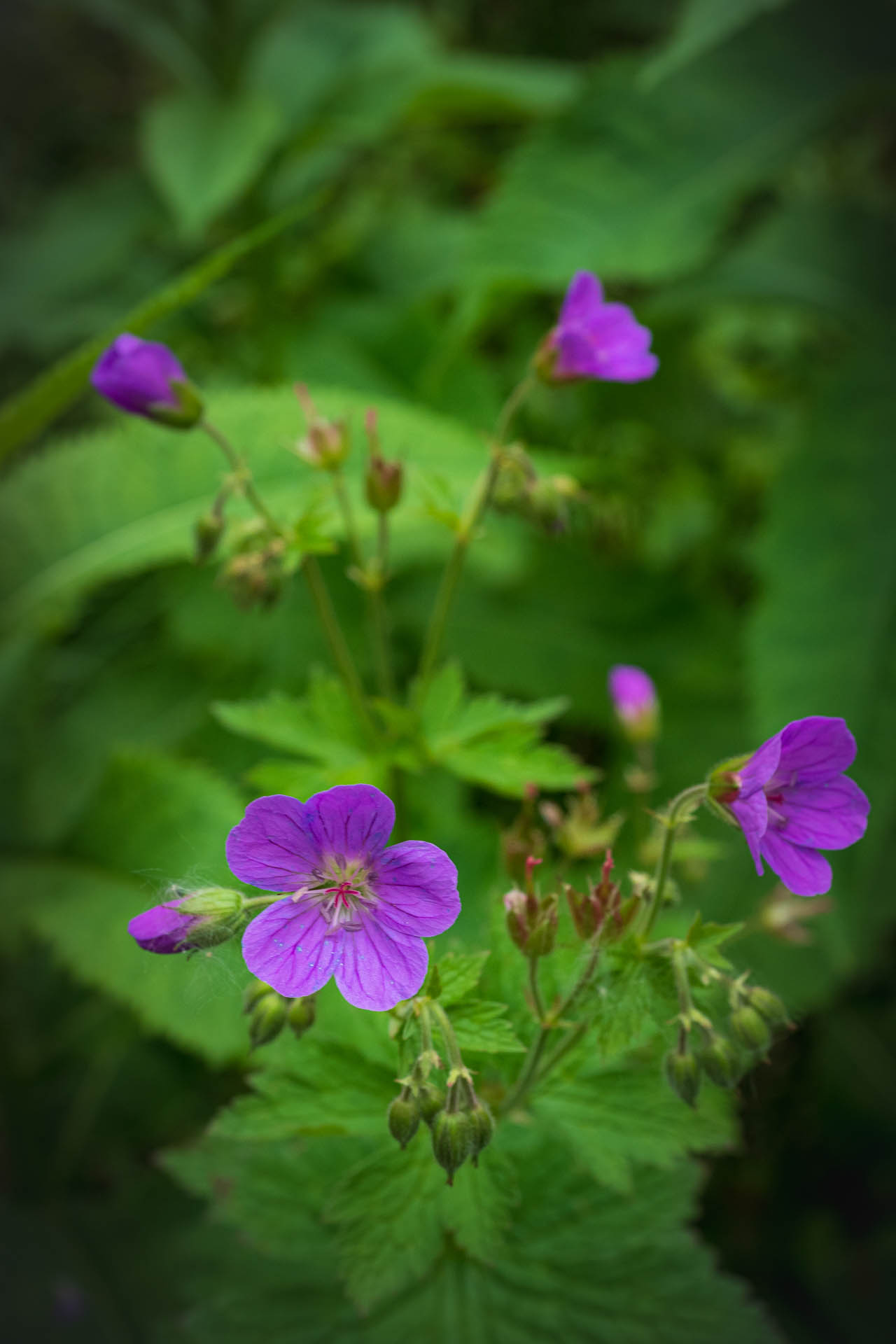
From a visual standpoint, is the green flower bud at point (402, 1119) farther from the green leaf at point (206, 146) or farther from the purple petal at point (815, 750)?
the green leaf at point (206, 146)

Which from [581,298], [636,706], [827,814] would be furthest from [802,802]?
[581,298]

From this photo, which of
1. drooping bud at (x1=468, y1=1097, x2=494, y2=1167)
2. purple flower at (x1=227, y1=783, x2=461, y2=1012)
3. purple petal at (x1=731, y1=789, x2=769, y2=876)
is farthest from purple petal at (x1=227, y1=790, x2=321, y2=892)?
purple petal at (x1=731, y1=789, x2=769, y2=876)

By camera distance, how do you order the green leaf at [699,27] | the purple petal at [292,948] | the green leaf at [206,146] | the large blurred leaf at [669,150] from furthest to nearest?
1. the green leaf at [206,146]
2. the large blurred leaf at [669,150]
3. the green leaf at [699,27]
4. the purple petal at [292,948]

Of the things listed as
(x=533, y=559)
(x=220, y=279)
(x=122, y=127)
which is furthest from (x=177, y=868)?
(x=122, y=127)

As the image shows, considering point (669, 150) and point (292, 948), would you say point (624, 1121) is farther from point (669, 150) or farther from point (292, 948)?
point (669, 150)

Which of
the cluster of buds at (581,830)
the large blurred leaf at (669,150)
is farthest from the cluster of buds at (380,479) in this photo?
the large blurred leaf at (669,150)

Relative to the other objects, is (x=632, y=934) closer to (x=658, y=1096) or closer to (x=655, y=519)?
(x=658, y=1096)
